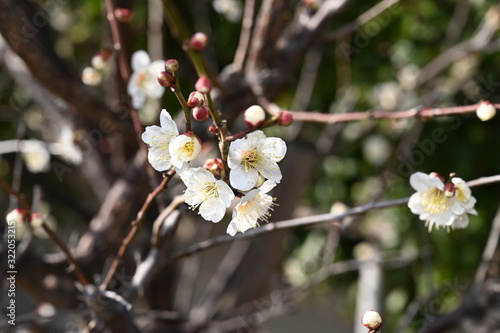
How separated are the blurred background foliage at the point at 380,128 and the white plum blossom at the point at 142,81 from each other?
0.57 m

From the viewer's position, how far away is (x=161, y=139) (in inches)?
31.0

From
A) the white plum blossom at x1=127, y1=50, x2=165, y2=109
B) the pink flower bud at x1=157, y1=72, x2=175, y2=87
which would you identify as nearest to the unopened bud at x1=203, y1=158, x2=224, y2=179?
the pink flower bud at x1=157, y1=72, x2=175, y2=87

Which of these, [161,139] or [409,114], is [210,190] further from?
[409,114]

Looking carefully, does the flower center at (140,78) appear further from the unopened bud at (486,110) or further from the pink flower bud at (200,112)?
the unopened bud at (486,110)

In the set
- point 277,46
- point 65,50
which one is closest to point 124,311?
point 277,46

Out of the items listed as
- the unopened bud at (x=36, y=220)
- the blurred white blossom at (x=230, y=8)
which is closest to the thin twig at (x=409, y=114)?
the unopened bud at (x=36, y=220)

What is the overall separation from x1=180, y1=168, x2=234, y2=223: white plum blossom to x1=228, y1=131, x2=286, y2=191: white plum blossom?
0.9 inches

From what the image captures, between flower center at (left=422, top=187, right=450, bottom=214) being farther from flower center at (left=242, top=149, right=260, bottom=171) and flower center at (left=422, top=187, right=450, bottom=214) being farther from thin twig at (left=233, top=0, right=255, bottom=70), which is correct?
thin twig at (left=233, top=0, right=255, bottom=70)

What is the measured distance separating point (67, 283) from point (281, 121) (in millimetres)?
789

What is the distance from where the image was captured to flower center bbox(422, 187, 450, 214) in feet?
2.84

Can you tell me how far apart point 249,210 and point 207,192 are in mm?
77

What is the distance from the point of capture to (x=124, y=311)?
872 millimetres

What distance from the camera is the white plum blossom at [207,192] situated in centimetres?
71

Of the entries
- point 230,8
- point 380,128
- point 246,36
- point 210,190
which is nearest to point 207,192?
point 210,190
